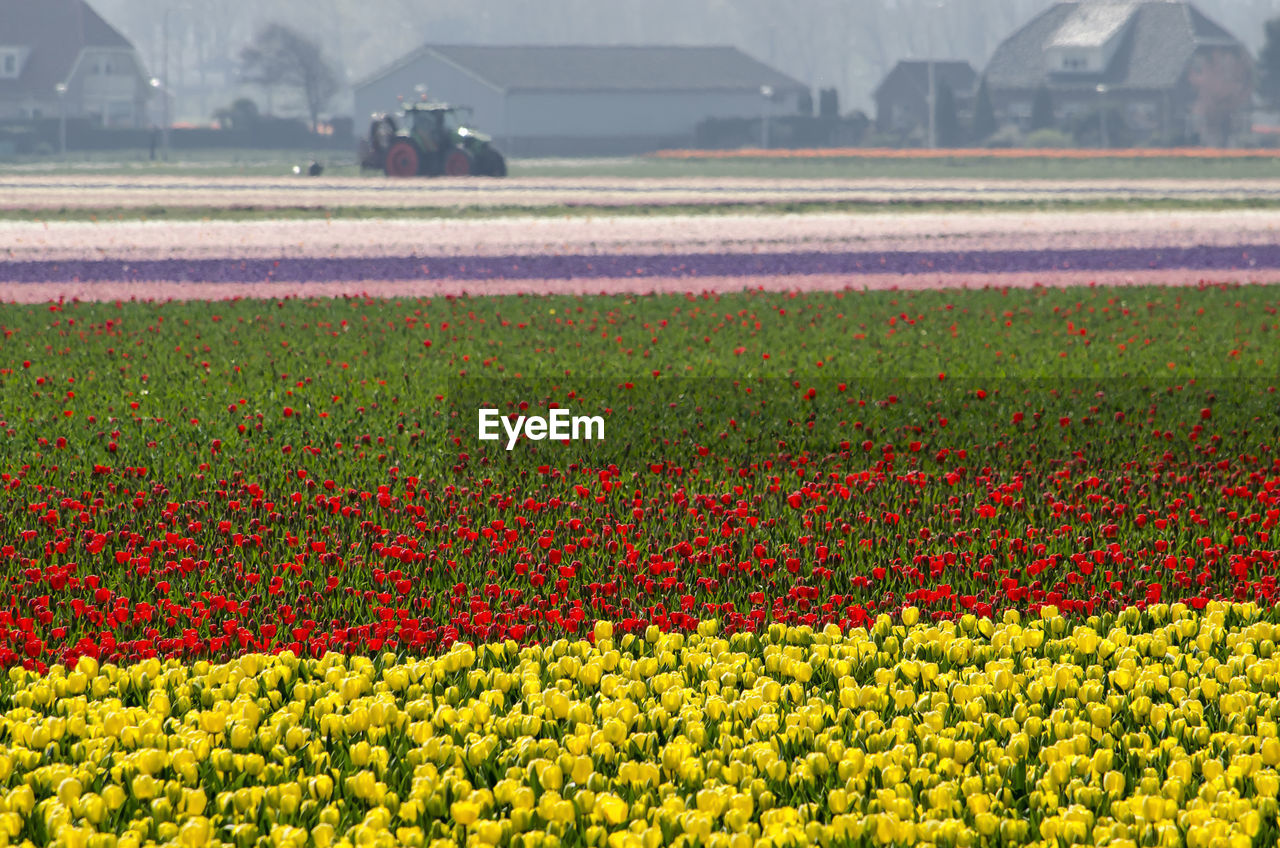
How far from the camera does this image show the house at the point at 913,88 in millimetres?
85312

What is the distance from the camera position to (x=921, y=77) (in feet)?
282

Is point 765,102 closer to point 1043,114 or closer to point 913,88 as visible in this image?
point 913,88

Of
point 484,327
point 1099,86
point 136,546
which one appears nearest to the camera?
point 136,546

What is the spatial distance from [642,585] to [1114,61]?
83611 millimetres

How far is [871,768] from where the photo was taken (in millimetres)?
4285

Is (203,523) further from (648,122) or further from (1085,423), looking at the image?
(648,122)

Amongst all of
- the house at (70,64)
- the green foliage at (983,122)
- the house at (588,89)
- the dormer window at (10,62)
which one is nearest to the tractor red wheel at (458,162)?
the house at (588,89)

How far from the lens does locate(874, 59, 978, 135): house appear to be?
85.3 m

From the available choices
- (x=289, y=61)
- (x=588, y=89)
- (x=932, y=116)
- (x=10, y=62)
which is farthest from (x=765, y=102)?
(x=10, y=62)

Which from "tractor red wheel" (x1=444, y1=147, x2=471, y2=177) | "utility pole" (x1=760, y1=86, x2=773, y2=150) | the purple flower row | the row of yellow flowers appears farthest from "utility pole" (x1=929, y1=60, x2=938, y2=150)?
the row of yellow flowers

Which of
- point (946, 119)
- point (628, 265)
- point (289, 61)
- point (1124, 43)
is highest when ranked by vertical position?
point (1124, 43)

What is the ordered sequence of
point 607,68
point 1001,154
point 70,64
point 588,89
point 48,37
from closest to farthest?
point 1001,154 → point 588,89 → point 607,68 → point 70,64 → point 48,37

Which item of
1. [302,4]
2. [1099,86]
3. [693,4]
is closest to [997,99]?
[1099,86]

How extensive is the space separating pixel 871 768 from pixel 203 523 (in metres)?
4.01
